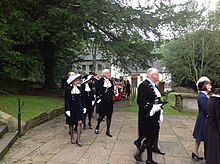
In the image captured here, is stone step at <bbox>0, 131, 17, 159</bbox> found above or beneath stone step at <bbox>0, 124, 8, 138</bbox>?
beneath

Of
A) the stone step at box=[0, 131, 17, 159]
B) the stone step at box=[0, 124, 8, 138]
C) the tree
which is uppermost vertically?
the tree

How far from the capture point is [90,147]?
6789 millimetres

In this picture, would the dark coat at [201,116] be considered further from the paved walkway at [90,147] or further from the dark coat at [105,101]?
the dark coat at [105,101]

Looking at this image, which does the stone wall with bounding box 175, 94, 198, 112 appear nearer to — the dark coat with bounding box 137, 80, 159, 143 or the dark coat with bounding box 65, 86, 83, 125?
the dark coat with bounding box 65, 86, 83, 125

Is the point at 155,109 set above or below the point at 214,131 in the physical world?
above

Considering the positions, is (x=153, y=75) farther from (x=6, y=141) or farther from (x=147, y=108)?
(x=6, y=141)

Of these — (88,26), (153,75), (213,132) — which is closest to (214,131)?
(213,132)

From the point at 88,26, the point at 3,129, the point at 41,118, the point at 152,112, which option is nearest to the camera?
the point at 152,112

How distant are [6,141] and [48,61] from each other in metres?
13.4

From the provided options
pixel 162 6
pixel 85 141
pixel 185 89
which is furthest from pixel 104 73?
pixel 185 89

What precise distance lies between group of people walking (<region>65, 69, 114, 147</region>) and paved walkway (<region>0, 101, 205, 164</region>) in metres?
0.38

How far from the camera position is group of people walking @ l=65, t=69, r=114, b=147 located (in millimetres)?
6996

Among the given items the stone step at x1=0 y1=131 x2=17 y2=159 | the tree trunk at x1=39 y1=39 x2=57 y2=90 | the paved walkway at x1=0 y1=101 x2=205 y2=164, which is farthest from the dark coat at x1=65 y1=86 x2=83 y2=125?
the tree trunk at x1=39 y1=39 x2=57 y2=90

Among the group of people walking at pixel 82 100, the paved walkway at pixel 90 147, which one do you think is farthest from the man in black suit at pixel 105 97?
the paved walkway at pixel 90 147
